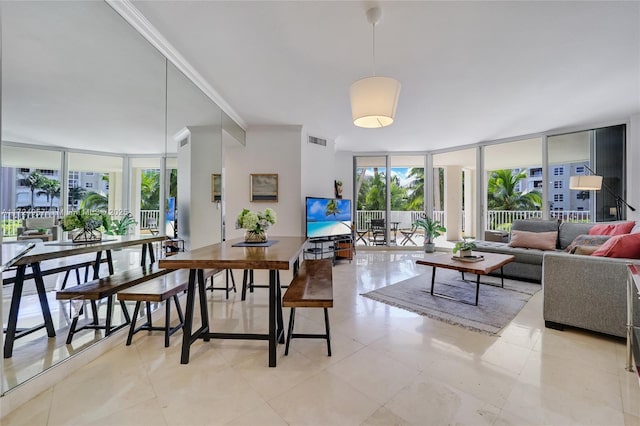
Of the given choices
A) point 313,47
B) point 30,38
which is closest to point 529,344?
point 313,47

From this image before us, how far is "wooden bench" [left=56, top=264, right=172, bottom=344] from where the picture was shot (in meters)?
1.68

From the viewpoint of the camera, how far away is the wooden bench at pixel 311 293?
1.75 m

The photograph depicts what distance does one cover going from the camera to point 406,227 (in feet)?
26.4

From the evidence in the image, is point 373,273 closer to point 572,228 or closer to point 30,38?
point 572,228

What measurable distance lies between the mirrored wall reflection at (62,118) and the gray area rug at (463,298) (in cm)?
279

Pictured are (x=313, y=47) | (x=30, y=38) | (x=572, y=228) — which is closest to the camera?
(x=30, y=38)

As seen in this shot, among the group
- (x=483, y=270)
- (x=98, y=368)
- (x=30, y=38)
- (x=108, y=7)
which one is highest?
(x=108, y=7)

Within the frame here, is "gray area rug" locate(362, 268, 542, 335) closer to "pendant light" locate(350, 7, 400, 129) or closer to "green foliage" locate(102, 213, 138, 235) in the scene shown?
"pendant light" locate(350, 7, 400, 129)

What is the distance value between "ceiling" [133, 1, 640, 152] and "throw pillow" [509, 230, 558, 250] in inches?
72.2

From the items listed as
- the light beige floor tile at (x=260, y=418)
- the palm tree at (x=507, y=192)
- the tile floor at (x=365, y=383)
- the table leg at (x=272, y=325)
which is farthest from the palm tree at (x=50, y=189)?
the palm tree at (x=507, y=192)

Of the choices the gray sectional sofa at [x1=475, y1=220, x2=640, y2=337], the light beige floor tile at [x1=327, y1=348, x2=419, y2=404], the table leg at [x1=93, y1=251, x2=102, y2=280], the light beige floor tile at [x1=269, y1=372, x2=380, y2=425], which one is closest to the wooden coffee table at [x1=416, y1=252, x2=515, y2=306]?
the gray sectional sofa at [x1=475, y1=220, x2=640, y2=337]

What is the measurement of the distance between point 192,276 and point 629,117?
647 centimetres

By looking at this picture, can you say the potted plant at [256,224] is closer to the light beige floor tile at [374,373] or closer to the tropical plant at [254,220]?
the tropical plant at [254,220]

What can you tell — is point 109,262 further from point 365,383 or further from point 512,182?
point 512,182
